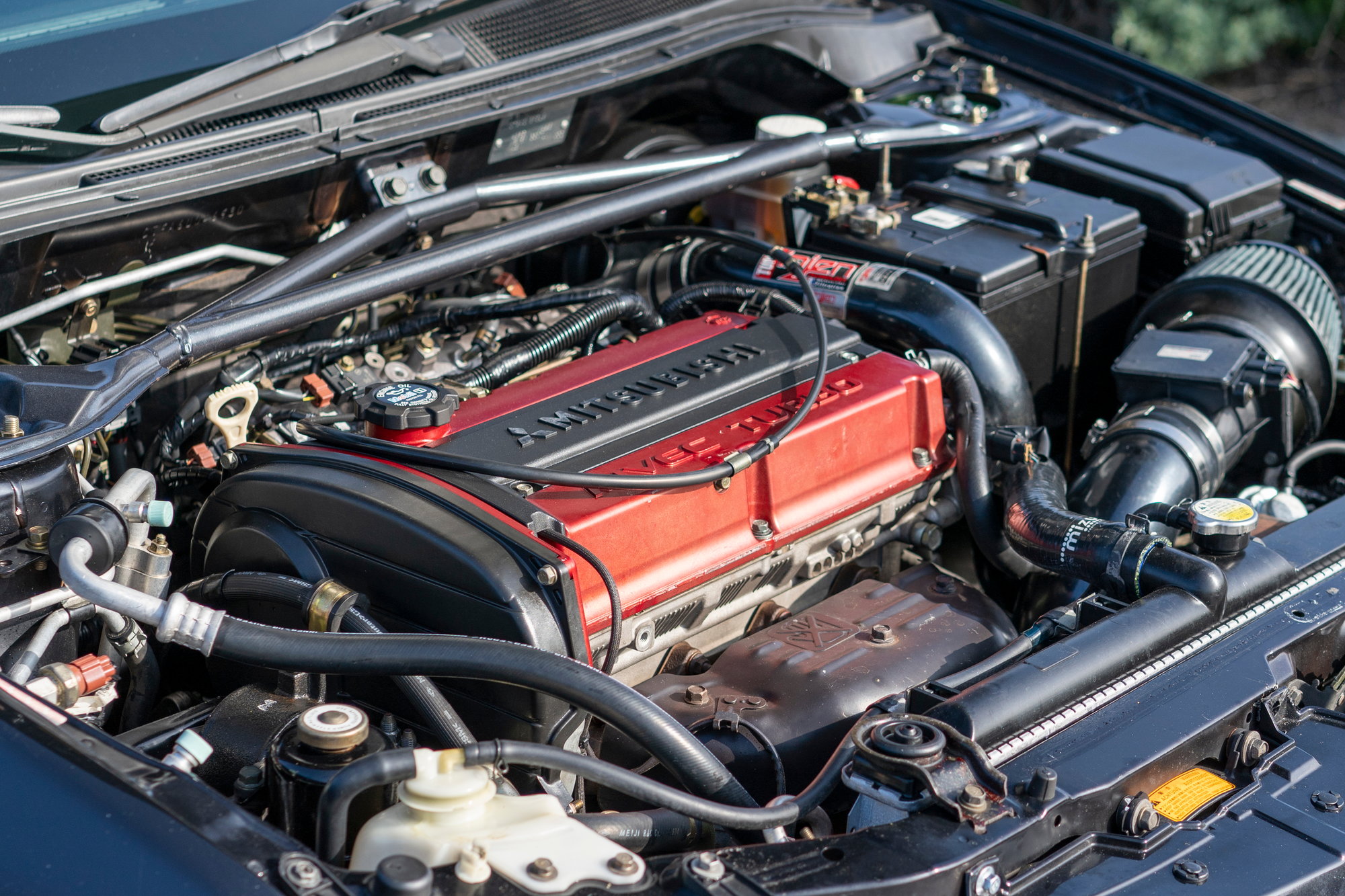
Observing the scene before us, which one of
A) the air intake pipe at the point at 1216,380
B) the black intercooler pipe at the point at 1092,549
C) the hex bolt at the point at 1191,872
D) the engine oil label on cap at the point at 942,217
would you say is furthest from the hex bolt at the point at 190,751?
the engine oil label on cap at the point at 942,217

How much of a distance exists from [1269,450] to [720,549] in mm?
1227

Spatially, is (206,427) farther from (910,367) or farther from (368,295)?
(910,367)

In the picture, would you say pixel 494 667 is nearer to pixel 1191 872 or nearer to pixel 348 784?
pixel 348 784

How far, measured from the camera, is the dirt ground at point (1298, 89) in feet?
27.2

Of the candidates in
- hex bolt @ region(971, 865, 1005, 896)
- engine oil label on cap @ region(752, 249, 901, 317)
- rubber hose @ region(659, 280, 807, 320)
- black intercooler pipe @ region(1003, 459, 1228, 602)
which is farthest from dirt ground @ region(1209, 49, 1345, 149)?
hex bolt @ region(971, 865, 1005, 896)

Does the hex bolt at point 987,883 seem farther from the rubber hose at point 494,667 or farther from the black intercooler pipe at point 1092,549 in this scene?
the black intercooler pipe at point 1092,549

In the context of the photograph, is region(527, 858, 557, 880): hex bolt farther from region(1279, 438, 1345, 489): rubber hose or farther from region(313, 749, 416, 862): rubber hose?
region(1279, 438, 1345, 489): rubber hose

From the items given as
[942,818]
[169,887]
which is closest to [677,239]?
[942,818]

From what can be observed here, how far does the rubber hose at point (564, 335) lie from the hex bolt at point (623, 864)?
40.0 inches

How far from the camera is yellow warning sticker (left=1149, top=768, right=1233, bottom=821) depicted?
1.58 metres

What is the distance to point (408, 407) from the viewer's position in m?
1.80

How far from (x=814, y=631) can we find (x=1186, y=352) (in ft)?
3.13

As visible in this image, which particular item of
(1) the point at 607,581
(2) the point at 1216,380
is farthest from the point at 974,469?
(1) the point at 607,581

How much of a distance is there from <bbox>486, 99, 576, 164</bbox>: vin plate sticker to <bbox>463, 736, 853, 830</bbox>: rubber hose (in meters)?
1.43
